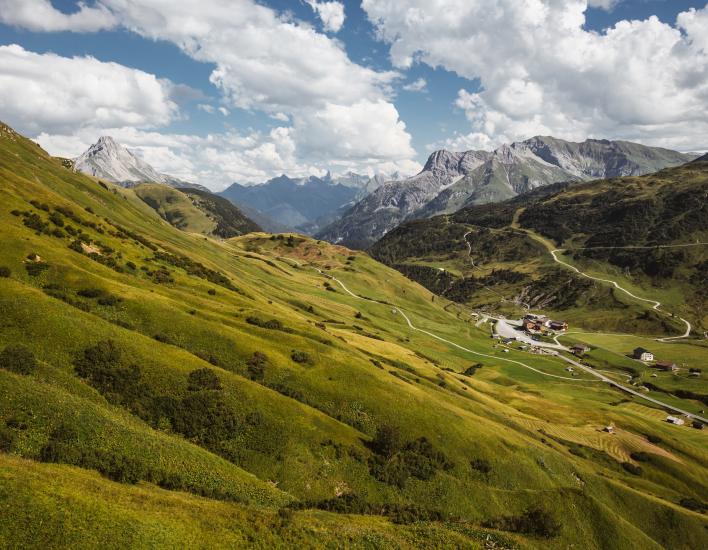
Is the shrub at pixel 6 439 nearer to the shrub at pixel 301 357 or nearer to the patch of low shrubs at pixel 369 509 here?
the patch of low shrubs at pixel 369 509

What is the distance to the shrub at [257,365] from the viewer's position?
190ft

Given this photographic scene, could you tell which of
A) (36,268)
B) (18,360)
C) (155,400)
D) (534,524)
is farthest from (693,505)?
(36,268)

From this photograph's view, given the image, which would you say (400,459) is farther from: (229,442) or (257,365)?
(257,365)

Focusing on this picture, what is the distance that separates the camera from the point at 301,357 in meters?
66.1

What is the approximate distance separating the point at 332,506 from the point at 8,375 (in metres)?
29.9

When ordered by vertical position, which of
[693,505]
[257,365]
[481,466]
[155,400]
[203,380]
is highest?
[257,365]

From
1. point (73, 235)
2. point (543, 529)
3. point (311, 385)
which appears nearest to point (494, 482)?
point (543, 529)

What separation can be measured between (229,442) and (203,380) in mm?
8094

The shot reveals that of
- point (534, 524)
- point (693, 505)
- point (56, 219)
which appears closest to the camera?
point (534, 524)

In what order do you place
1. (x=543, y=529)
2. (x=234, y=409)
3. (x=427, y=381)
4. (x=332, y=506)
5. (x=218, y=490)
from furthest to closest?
(x=427, y=381)
(x=234, y=409)
(x=543, y=529)
(x=332, y=506)
(x=218, y=490)

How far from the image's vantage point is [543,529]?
44.1 m

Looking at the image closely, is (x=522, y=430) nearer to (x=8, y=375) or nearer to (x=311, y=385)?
(x=311, y=385)

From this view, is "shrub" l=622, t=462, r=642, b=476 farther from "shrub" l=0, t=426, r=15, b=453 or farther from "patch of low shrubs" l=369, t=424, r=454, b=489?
"shrub" l=0, t=426, r=15, b=453

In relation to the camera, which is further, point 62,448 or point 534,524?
point 534,524
